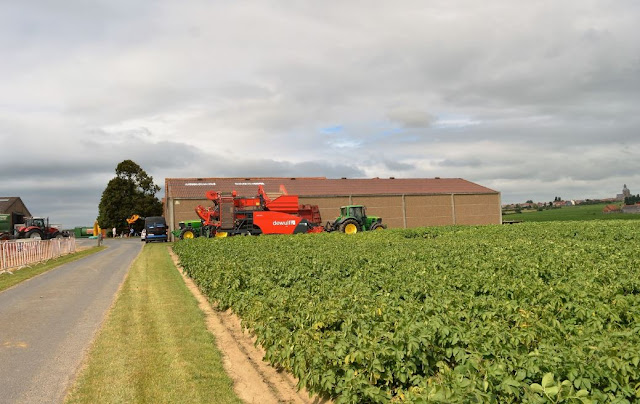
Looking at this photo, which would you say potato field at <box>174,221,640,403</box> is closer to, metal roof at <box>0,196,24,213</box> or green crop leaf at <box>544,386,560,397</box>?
green crop leaf at <box>544,386,560,397</box>

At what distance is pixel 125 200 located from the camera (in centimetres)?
7044

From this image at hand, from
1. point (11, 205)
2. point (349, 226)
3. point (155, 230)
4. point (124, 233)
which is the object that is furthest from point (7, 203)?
point (349, 226)

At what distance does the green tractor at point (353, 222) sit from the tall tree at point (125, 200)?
42.1 metres

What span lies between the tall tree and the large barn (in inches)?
797

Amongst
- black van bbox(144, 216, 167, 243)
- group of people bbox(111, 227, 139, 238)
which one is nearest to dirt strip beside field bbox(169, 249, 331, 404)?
black van bbox(144, 216, 167, 243)

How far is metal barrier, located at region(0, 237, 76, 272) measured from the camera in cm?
2170

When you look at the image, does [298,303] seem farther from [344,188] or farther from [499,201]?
[499,201]

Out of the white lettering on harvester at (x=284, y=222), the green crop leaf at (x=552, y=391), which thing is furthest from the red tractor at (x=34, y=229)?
the green crop leaf at (x=552, y=391)

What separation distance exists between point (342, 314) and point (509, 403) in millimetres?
2910

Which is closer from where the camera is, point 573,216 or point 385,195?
point 385,195

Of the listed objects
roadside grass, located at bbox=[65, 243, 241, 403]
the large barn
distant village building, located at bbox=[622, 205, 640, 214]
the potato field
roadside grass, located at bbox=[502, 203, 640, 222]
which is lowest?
roadside grass, located at bbox=[65, 243, 241, 403]

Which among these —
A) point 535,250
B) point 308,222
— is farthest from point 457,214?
point 535,250

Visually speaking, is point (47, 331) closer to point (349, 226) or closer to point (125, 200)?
point (349, 226)

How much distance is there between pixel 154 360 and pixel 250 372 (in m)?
1.60
